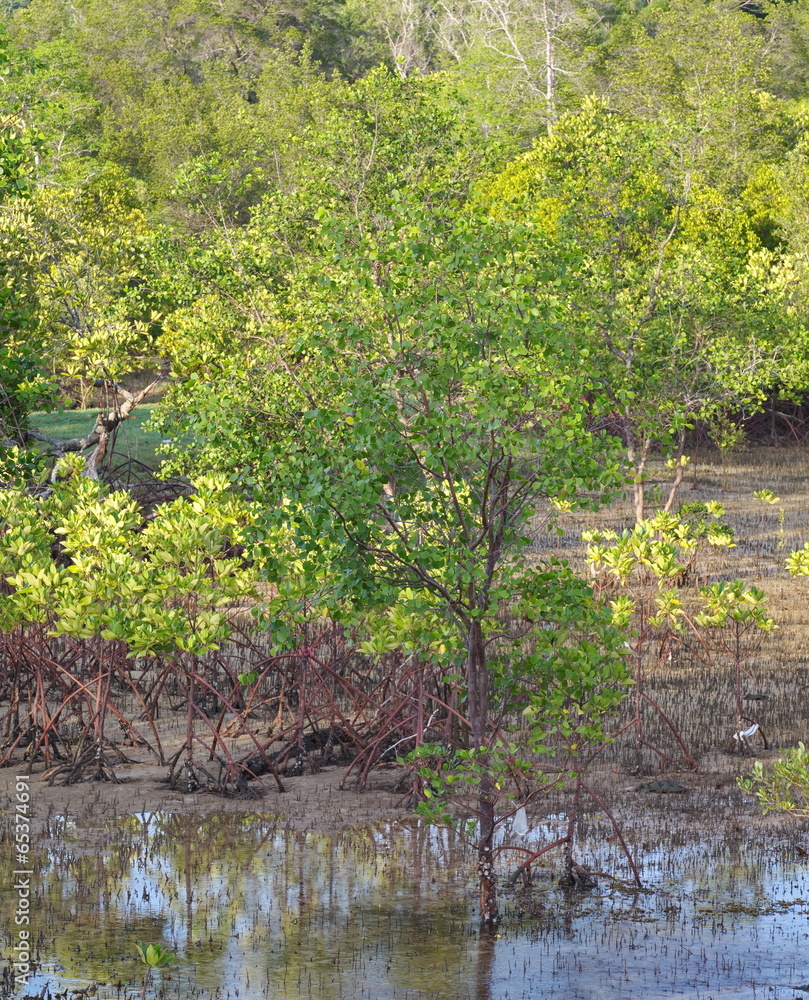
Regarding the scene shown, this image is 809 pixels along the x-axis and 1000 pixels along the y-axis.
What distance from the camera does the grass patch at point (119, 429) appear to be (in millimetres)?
24875

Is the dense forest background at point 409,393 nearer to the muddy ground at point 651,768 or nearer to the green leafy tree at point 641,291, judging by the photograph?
the green leafy tree at point 641,291

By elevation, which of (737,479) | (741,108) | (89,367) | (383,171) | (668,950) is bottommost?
(668,950)

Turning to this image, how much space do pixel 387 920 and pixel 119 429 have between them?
21.7 m

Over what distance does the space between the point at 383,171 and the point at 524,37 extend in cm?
3789

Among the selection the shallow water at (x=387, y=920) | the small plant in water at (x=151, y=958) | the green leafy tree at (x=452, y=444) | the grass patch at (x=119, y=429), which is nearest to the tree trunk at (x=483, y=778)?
the green leafy tree at (x=452, y=444)

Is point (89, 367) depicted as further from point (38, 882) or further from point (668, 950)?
point (668, 950)

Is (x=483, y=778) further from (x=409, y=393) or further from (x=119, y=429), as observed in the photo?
(x=119, y=429)

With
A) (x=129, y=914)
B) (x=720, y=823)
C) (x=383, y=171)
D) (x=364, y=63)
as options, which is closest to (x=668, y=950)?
(x=720, y=823)

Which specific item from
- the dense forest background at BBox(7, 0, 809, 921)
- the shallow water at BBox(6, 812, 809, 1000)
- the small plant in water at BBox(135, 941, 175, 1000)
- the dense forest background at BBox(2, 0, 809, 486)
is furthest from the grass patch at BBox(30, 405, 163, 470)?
the small plant in water at BBox(135, 941, 175, 1000)

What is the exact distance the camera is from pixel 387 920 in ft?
23.9

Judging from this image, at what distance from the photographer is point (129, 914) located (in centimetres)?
740

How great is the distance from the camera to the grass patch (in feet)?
81.6

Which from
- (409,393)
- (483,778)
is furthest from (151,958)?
(409,393)

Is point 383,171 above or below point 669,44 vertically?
below
